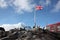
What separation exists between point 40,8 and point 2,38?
1154 inches

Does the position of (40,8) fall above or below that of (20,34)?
above

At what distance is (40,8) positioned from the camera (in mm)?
81188

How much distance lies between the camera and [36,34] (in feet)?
195

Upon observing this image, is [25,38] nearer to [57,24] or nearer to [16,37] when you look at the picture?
[16,37]

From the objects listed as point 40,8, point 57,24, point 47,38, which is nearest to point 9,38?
point 47,38

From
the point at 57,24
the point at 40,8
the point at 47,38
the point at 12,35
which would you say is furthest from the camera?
the point at 57,24

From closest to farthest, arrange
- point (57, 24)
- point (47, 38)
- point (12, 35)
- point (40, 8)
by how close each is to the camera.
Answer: point (47, 38), point (12, 35), point (40, 8), point (57, 24)

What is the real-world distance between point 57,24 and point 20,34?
60.8 m

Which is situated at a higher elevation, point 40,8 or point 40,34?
point 40,8

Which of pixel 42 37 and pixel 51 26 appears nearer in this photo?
pixel 42 37

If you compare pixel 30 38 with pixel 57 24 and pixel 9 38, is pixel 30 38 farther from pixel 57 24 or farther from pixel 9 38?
pixel 57 24

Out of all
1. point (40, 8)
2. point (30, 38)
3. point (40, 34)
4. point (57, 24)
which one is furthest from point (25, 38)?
point (57, 24)

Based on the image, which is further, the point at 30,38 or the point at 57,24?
the point at 57,24

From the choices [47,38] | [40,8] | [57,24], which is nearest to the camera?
[47,38]
